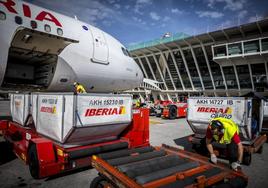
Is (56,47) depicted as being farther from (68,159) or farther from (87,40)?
(68,159)

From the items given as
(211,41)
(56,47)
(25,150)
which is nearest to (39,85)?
(56,47)

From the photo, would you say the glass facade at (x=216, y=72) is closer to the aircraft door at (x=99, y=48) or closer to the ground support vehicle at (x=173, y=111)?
the ground support vehicle at (x=173, y=111)

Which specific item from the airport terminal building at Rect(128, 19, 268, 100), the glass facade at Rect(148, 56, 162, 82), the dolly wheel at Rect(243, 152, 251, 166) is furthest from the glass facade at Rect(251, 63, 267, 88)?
the dolly wheel at Rect(243, 152, 251, 166)

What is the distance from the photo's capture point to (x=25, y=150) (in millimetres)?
5703

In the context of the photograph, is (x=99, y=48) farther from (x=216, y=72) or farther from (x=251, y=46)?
(x=216, y=72)

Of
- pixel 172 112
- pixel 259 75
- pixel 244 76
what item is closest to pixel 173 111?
pixel 172 112

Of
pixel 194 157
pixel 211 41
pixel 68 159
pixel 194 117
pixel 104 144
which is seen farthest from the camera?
pixel 211 41

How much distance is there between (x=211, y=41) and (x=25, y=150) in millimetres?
40925

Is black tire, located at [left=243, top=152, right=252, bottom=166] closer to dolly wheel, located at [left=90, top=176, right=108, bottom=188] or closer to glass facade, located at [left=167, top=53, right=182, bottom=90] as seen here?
dolly wheel, located at [left=90, top=176, right=108, bottom=188]

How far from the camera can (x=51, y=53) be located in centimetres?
944

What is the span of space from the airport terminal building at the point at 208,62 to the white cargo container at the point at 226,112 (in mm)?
25979

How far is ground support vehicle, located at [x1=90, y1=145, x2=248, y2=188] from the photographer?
10.4 feet

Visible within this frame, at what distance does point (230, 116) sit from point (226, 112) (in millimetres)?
203

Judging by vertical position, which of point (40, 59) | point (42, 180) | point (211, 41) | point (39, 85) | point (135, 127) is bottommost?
point (42, 180)
